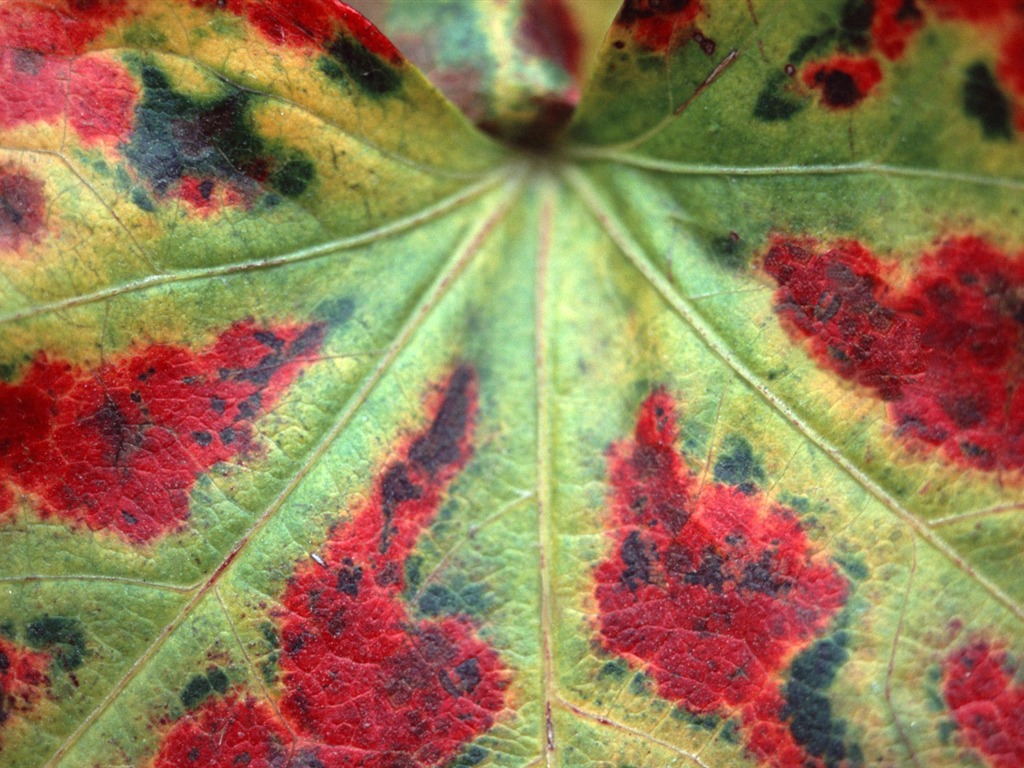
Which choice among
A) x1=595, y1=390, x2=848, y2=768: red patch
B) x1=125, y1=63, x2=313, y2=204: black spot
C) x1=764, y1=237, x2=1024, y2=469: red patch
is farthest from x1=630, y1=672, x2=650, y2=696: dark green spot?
x1=125, y1=63, x2=313, y2=204: black spot

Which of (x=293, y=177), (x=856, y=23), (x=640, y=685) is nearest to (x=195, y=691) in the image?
(x=640, y=685)

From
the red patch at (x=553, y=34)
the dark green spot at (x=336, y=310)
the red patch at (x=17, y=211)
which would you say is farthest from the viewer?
the red patch at (x=553, y=34)

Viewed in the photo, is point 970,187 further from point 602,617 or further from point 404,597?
point 404,597

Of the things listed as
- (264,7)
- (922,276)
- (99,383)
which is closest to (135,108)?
(264,7)

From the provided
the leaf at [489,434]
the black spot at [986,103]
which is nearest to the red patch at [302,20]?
the leaf at [489,434]

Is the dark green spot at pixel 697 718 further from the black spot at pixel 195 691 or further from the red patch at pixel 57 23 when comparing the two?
the red patch at pixel 57 23

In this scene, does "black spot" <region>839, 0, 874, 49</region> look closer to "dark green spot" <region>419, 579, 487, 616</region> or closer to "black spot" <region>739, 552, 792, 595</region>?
"black spot" <region>739, 552, 792, 595</region>

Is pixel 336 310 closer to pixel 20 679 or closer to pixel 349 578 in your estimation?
pixel 349 578
